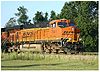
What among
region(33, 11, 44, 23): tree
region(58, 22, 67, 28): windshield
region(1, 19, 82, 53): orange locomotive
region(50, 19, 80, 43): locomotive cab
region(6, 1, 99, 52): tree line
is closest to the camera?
region(1, 19, 82, 53): orange locomotive

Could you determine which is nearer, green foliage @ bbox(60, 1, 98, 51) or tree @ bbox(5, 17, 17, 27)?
green foliage @ bbox(60, 1, 98, 51)

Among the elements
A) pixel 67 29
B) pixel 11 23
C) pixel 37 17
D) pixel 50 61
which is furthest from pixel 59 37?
pixel 11 23

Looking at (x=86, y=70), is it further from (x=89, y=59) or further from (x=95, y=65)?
(x=89, y=59)

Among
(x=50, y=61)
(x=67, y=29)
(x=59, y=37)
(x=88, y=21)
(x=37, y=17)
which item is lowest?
(x=50, y=61)

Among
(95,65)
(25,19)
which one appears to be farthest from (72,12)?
(95,65)

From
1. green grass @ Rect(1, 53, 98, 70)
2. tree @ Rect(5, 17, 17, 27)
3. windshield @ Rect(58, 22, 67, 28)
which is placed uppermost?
tree @ Rect(5, 17, 17, 27)

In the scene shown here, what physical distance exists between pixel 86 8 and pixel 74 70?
30.3 ft

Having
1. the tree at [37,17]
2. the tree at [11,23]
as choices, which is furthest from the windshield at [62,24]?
the tree at [11,23]

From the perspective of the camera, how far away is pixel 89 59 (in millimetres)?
12375

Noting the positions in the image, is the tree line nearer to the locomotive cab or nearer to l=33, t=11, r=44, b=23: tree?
l=33, t=11, r=44, b=23: tree

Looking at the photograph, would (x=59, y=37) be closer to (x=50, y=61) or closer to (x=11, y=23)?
(x=50, y=61)

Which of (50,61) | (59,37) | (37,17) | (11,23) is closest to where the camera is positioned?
(50,61)

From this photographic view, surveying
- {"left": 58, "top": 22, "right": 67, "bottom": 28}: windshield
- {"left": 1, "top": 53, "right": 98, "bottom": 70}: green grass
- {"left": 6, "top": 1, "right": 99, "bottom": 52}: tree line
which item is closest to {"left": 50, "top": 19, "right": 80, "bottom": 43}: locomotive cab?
{"left": 58, "top": 22, "right": 67, "bottom": 28}: windshield

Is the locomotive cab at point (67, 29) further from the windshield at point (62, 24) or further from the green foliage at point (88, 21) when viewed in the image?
the green foliage at point (88, 21)
